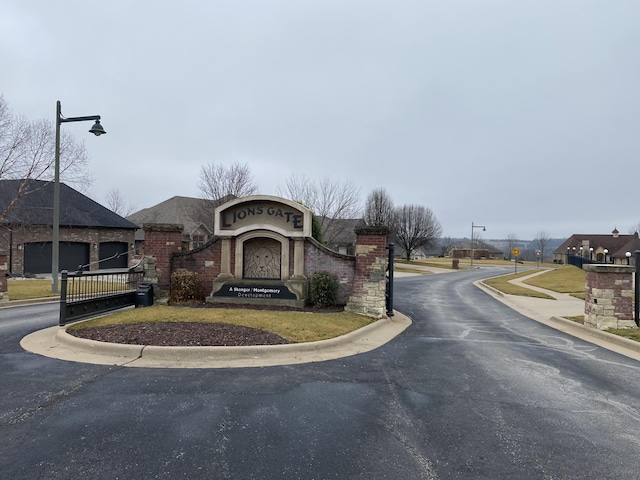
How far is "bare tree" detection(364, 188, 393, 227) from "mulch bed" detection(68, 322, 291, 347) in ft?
143

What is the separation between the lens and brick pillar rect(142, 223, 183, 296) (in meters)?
11.9

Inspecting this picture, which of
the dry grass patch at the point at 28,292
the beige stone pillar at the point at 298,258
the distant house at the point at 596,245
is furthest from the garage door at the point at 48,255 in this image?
the distant house at the point at 596,245

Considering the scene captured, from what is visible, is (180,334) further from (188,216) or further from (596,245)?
(596,245)

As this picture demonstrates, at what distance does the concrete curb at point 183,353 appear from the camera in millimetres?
6328

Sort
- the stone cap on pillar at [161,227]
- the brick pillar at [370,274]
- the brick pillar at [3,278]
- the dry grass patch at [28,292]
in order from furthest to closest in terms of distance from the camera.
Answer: the dry grass patch at [28,292]
the brick pillar at [3,278]
the stone cap on pillar at [161,227]
the brick pillar at [370,274]

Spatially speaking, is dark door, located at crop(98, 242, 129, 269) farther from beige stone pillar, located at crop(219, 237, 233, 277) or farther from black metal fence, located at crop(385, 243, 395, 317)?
black metal fence, located at crop(385, 243, 395, 317)

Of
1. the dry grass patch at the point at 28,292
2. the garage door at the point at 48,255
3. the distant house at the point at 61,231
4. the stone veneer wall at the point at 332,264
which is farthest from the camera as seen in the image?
the garage door at the point at 48,255

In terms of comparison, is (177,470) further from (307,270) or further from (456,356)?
(307,270)

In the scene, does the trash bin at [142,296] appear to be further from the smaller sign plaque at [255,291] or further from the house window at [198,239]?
the house window at [198,239]

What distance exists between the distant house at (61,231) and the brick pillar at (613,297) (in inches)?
1063

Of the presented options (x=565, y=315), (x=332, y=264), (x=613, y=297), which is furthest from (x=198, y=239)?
(x=613, y=297)

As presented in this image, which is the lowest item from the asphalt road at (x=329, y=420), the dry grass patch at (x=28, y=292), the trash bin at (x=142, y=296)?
the asphalt road at (x=329, y=420)

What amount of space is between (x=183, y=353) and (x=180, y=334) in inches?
38.7

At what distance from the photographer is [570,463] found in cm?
350
